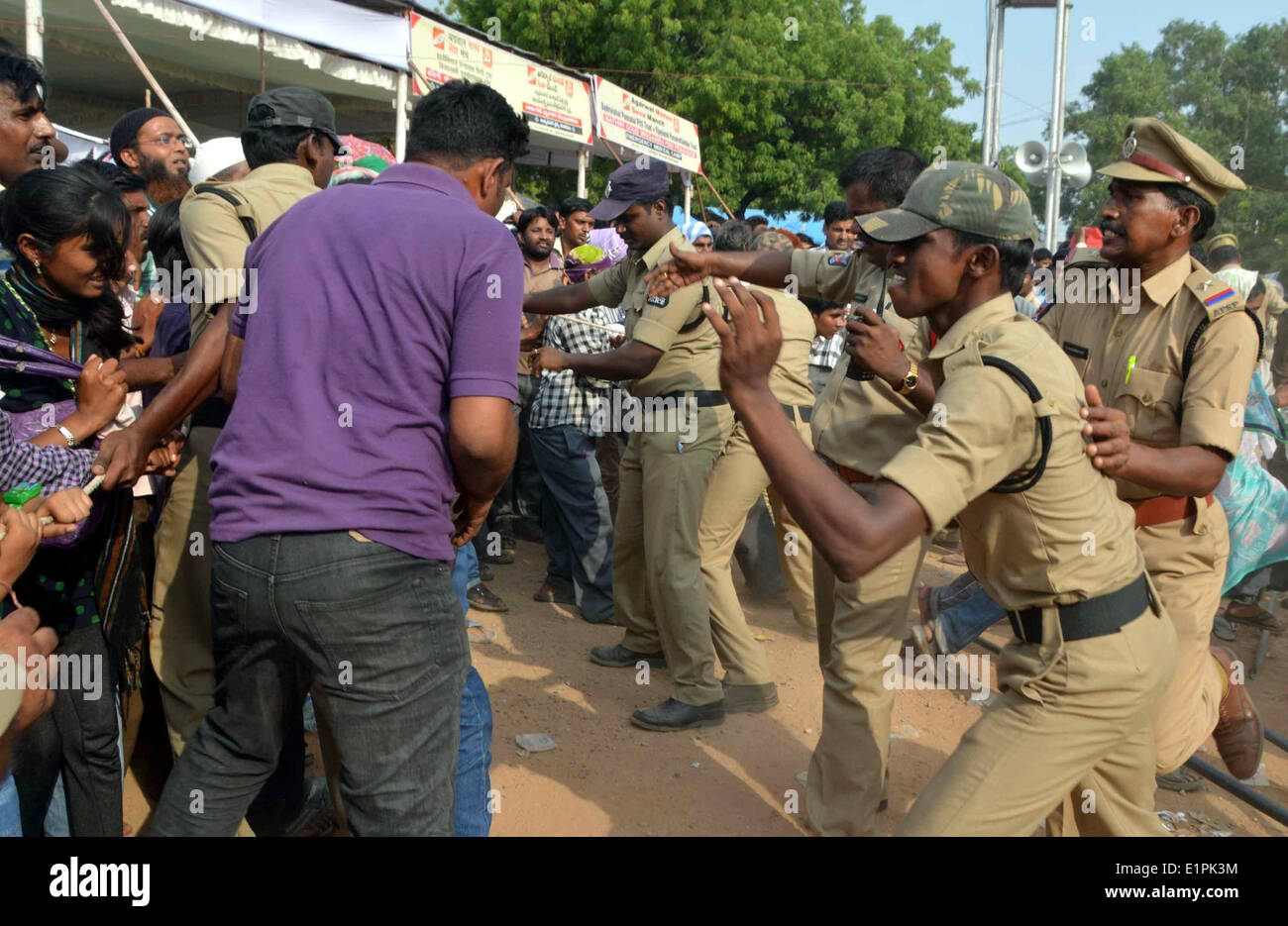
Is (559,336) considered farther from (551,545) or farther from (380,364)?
(380,364)

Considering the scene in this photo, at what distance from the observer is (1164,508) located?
3123mm

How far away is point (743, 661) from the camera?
459 centimetres

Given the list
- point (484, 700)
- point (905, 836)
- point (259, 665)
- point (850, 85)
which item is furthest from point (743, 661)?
point (850, 85)

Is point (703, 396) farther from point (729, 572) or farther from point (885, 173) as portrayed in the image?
point (885, 173)

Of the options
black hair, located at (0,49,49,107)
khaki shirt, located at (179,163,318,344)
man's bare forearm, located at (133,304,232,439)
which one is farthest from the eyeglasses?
man's bare forearm, located at (133,304,232,439)

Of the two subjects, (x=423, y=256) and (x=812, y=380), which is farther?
(x=812, y=380)

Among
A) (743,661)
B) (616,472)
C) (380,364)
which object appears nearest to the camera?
(380,364)

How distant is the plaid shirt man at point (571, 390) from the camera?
608 centimetres

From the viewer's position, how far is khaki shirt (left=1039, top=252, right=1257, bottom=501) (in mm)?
2910

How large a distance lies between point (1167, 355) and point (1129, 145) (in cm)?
68

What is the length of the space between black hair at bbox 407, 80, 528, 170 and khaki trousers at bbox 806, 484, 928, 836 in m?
1.71

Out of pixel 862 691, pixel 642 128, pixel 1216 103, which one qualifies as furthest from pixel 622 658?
pixel 1216 103

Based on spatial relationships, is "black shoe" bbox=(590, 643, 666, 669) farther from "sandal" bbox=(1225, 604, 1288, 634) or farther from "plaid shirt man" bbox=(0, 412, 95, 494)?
"sandal" bbox=(1225, 604, 1288, 634)

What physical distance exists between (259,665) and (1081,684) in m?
1.81
